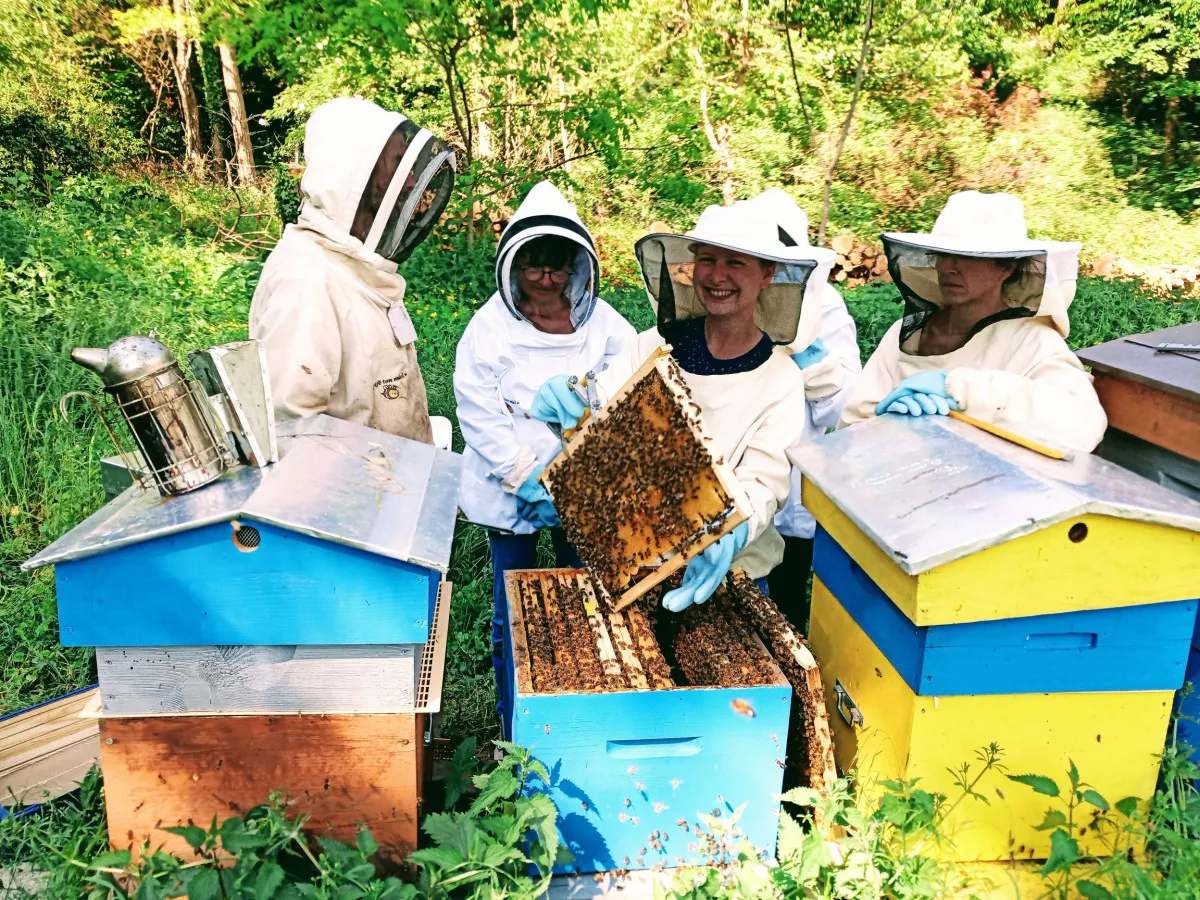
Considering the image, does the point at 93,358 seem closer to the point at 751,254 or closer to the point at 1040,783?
the point at 751,254

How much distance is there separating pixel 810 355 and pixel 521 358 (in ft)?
3.69

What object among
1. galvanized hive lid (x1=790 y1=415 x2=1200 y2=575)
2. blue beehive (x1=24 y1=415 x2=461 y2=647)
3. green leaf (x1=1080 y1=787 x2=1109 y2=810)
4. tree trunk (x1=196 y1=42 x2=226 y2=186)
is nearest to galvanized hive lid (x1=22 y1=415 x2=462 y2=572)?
blue beehive (x1=24 y1=415 x2=461 y2=647)

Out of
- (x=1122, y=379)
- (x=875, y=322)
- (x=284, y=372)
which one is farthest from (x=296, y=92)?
(x=1122, y=379)

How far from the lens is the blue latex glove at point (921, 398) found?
276cm

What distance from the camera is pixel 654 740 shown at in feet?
7.33

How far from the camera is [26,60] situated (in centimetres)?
1370

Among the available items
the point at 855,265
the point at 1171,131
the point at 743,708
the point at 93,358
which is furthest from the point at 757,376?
the point at 1171,131

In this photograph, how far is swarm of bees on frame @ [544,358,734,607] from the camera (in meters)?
2.28

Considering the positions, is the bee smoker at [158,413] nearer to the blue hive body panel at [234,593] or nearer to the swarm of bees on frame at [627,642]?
the blue hive body panel at [234,593]

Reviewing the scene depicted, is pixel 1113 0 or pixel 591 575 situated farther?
pixel 1113 0

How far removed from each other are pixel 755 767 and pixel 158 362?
5.84 ft

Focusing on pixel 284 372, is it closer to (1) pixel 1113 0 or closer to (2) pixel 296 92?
(2) pixel 296 92

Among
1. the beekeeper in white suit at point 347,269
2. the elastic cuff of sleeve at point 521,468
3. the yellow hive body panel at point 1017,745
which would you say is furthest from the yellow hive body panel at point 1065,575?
the beekeeper in white suit at point 347,269

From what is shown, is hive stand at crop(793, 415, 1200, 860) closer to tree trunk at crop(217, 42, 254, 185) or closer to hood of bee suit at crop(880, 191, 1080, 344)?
hood of bee suit at crop(880, 191, 1080, 344)
